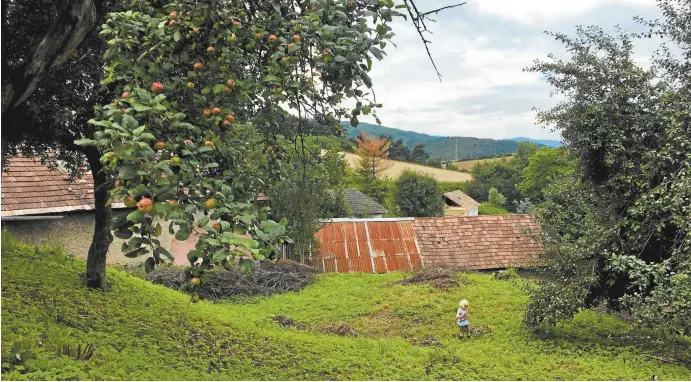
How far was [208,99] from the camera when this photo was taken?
3.57m

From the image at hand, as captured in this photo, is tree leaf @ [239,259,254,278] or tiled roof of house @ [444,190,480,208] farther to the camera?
tiled roof of house @ [444,190,480,208]

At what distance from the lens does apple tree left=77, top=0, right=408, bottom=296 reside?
2506 millimetres

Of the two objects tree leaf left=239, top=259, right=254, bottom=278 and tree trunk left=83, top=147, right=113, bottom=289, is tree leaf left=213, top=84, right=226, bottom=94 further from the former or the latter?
tree trunk left=83, top=147, right=113, bottom=289

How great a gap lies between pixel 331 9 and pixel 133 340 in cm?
447

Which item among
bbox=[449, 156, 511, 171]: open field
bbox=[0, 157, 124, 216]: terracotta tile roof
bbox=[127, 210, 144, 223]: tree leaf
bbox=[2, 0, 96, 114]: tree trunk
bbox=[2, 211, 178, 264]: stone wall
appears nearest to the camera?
bbox=[127, 210, 144, 223]: tree leaf

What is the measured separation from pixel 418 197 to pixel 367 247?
13.1 m

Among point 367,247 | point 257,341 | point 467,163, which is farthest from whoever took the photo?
point 467,163

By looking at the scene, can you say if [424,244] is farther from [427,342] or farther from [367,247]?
[427,342]

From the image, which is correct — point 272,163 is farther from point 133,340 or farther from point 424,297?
point 424,297

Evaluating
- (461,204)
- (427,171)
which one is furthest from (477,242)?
(427,171)

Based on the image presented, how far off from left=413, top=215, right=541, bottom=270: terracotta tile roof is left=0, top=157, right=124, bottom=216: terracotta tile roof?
1105cm

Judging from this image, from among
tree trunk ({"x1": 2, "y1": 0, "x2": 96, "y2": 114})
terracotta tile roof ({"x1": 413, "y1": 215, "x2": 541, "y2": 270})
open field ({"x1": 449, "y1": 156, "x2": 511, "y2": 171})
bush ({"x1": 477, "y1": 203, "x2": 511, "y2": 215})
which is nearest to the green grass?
tree trunk ({"x1": 2, "y1": 0, "x2": 96, "y2": 114})

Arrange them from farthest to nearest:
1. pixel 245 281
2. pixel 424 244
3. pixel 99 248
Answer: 1. pixel 424 244
2. pixel 245 281
3. pixel 99 248

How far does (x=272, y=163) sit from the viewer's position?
448 centimetres
